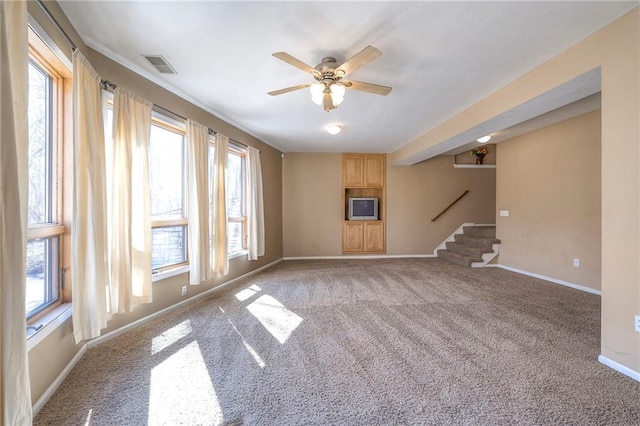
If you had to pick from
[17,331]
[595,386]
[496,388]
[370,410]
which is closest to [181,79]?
[17,331]

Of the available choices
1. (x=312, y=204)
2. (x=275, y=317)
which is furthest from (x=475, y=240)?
(x=275, y=317)

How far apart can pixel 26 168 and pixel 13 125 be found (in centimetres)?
21

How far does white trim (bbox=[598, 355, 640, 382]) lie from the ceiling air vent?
174 inches

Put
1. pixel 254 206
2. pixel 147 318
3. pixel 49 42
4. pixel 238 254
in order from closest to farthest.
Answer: pixel 49 42, pixel 147 318, pixel 238 254, pixel 254 206

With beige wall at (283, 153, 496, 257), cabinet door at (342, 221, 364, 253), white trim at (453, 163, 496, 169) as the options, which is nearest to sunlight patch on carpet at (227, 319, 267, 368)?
beige wall at (283, 153, 496, 257)

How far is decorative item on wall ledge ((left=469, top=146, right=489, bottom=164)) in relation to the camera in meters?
6.54

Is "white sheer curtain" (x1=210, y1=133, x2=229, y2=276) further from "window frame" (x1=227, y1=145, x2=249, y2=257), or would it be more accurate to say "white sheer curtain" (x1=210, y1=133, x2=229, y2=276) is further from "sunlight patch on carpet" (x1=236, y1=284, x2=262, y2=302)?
"window frame" (x1=227, y1=145, x2=249, y2=257)

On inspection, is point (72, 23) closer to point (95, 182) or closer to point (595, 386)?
point (95, 182)

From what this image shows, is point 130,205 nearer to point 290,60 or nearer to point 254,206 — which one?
point 290,60

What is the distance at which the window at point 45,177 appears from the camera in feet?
5.89

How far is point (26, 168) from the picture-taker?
126 centimetres

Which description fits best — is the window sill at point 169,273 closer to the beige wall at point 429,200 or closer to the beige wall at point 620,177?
the beige wall at point 620,177

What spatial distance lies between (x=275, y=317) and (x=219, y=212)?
172 centimetres

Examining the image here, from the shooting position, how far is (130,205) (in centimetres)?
244
